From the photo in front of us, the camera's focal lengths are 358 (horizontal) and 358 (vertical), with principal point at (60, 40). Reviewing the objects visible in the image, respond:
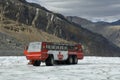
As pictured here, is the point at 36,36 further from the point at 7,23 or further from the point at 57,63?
the point at 57,63

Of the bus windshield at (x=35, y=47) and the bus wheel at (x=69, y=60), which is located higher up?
the bus windshield at (x=35, y=47)

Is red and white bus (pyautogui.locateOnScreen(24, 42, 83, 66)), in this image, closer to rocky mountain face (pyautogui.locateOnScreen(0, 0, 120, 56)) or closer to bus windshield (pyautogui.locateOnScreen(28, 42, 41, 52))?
bus windshield (pyautogui.locateOnScreen(28, 42, 41, 52))

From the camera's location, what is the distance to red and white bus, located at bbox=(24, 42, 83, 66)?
3309 centimetres

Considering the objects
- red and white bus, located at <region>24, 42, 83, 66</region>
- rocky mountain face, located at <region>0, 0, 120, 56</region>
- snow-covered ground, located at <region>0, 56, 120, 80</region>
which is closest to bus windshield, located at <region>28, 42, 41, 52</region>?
red and white bus, located at <region>24, 42, 83, 66</region>

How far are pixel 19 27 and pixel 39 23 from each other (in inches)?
1294

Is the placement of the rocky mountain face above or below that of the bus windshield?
above

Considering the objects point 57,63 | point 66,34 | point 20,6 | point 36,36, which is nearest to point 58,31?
point 66,34

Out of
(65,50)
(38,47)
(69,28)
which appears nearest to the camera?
(38,47)

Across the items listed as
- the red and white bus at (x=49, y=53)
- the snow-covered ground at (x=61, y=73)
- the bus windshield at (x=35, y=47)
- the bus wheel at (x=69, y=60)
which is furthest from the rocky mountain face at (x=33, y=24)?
the snow-covered ground at (x=61, y=73)

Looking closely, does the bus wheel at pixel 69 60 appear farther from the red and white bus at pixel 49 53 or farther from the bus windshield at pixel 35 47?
the bus windshield at pixel 35 47

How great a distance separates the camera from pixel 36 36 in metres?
146

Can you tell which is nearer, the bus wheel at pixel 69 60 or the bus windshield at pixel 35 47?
the bus windshield at pixel 35 47

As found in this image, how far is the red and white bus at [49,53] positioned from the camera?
33.1 metres

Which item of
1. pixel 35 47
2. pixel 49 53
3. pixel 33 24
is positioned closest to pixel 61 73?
pixel 49 53
